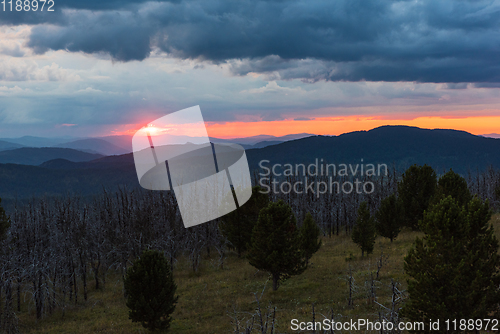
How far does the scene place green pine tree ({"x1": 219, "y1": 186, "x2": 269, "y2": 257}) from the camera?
35.3m

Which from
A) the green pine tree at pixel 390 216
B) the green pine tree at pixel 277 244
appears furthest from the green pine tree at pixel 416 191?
the green pine tree at pixel 277 244

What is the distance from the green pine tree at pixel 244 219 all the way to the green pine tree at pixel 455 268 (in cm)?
2305

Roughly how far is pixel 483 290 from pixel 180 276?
100ft

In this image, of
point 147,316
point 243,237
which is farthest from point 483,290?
point 243,237

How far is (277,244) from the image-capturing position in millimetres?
24422

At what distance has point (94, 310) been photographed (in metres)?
27.9

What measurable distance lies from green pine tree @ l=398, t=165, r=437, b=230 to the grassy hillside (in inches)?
177

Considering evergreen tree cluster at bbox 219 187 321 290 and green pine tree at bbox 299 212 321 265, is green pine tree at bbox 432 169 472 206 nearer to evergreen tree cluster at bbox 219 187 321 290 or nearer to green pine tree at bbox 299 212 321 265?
green pine tree at bbox 299 212 321 265

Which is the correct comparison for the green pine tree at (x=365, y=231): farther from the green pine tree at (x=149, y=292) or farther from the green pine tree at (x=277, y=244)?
the green pine tree at (x=149, y=292)

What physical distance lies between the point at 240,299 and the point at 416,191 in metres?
26.3

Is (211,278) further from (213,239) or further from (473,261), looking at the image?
(473,261)

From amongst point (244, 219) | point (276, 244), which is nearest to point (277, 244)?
point (276, 244)

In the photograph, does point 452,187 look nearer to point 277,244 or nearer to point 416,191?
point 416,191

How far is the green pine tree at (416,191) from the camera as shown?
126ft
